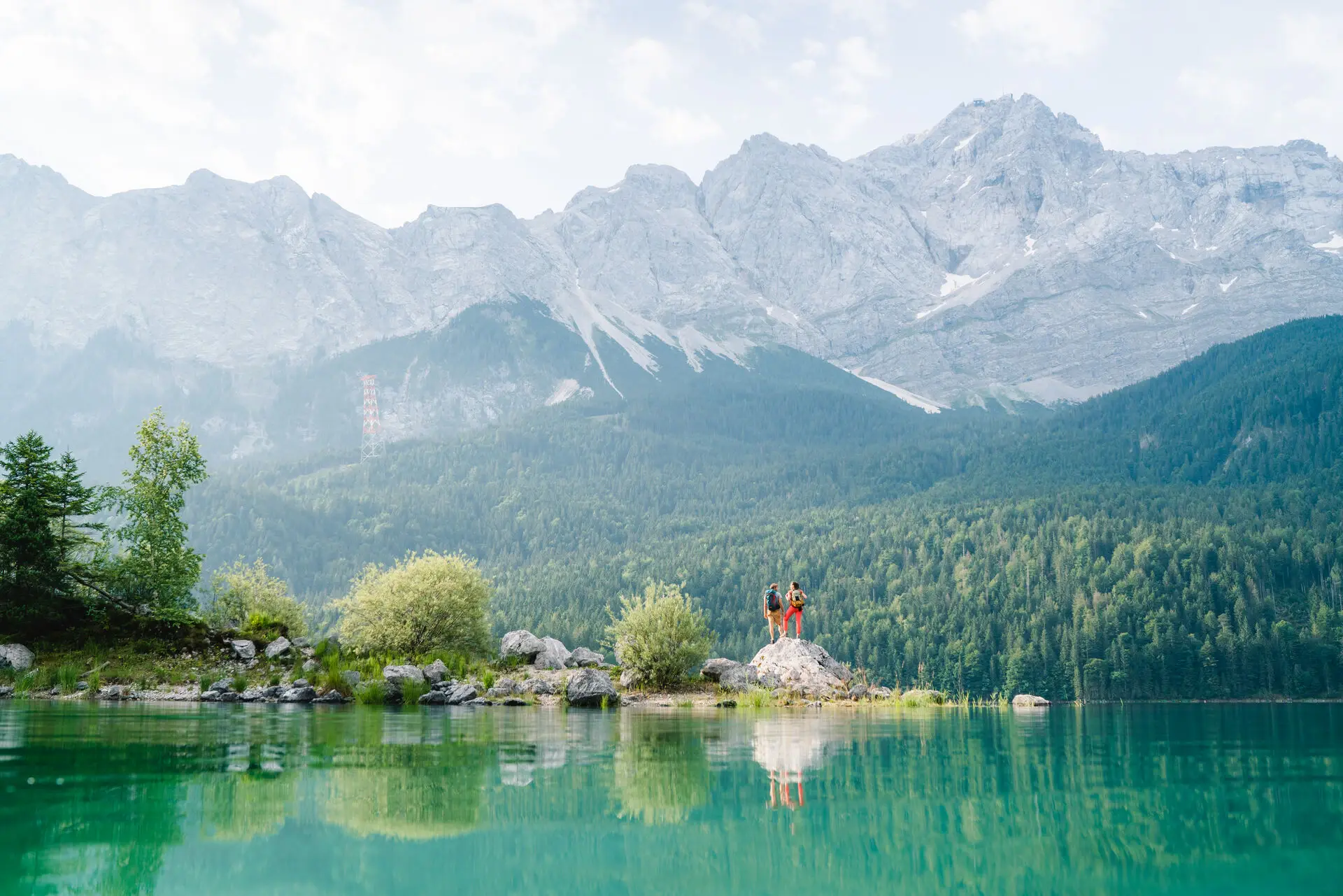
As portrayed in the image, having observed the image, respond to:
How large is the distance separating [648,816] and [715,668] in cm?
3005

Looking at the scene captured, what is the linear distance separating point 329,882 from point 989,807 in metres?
8.03

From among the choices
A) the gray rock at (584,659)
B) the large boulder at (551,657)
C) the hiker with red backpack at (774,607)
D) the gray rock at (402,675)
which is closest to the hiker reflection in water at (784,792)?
the gray rock at (402,675)

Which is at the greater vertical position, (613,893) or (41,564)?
(41,564)

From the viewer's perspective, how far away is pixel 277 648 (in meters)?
41.8

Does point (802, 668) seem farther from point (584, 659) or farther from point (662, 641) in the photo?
point (584, 659)

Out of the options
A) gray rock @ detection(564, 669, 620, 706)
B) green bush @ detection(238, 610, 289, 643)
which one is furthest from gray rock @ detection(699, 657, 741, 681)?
green bush @ detection(238, 610, 289, 643)

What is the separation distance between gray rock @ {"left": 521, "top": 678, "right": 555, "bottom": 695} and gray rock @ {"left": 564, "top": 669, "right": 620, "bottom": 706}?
8.60 feet

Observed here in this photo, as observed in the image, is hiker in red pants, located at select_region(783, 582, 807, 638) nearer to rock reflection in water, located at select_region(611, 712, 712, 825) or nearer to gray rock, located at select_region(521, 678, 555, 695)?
gray rock, located at select_region(521, 678, 555, 695)

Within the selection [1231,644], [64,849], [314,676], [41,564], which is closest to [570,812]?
[64,849]

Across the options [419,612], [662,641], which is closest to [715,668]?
[662,641]

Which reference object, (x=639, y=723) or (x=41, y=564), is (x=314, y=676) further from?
(x=639, y=723)

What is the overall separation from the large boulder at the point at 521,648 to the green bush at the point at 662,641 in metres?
7.69

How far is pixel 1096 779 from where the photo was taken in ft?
50.9

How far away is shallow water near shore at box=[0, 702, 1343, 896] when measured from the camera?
9.03 metres
